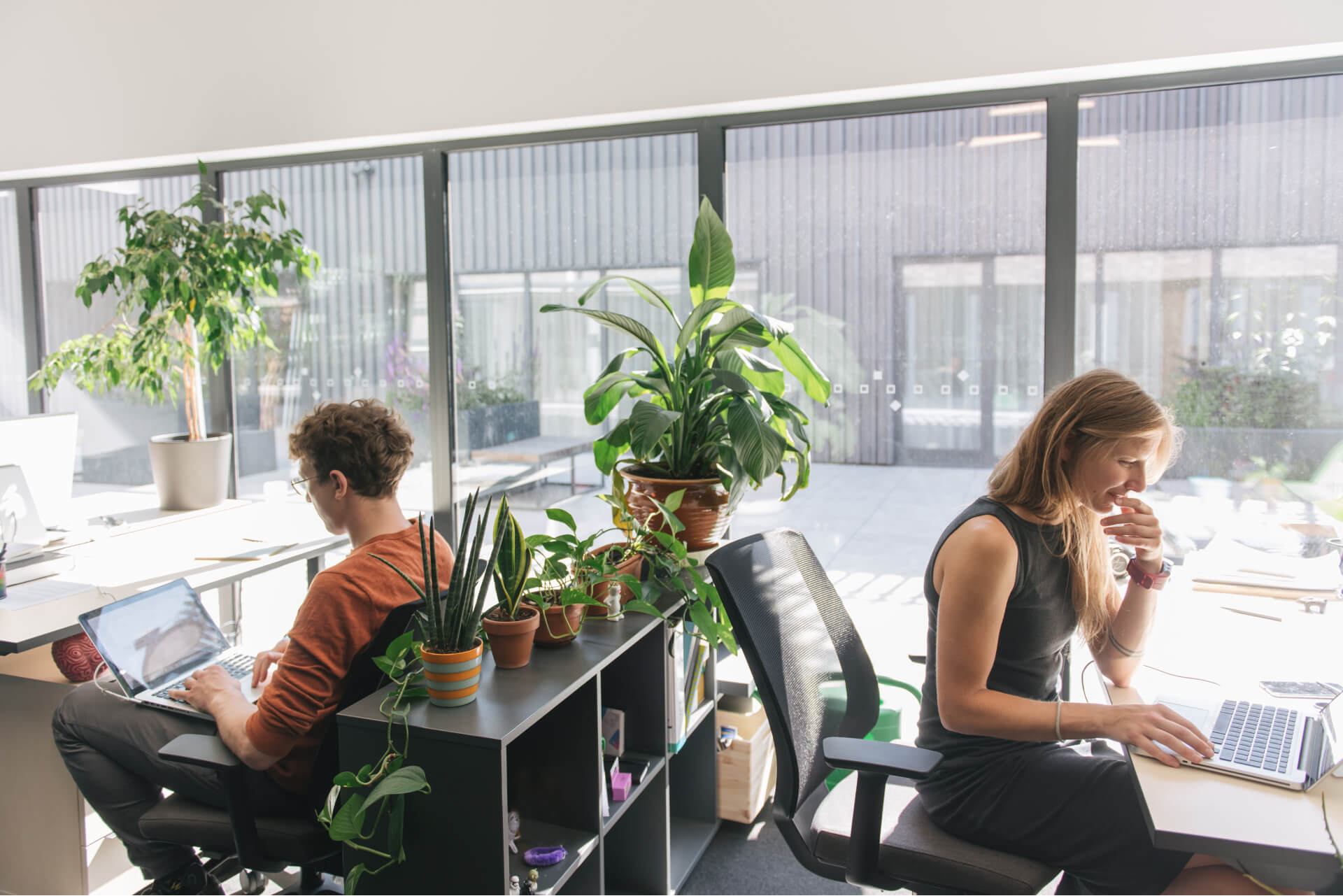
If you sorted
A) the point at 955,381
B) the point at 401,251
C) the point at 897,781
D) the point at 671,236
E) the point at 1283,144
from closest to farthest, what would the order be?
the point at 897,781 → the point at 1283,144 → the point at 955,381 → the point at 671,236 → the point at 401,251

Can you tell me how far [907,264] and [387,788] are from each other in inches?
86.8

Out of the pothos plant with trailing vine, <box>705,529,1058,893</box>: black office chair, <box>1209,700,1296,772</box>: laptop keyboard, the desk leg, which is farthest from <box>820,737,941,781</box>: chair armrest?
the desk leg

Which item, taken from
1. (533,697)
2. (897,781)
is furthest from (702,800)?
(533,697)

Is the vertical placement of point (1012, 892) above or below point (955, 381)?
below

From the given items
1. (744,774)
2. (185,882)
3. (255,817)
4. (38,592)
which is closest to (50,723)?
(38,592)

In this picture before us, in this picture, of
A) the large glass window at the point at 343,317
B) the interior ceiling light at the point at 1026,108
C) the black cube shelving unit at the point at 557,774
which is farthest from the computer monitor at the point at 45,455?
the interior ceiling light at the point at 1026,108

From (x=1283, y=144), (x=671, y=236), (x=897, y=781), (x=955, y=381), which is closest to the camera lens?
(x=897, y=781)

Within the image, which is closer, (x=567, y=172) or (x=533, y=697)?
(x=533, y=697)

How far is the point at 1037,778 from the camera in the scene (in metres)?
1.67

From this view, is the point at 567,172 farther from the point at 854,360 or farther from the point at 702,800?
the point at 702,800

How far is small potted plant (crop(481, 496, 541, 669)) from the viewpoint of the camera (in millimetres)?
1758

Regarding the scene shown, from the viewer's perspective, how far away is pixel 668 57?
9.64ft

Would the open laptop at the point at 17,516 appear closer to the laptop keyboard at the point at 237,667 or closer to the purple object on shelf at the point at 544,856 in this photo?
the laptop keyboard at the point at 237,667

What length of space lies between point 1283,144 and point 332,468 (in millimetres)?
2639
